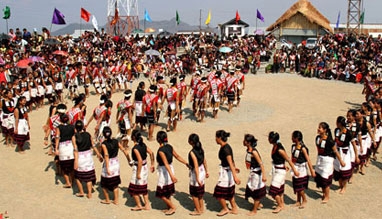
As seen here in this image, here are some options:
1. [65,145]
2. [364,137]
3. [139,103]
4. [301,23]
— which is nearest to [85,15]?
[301,23]

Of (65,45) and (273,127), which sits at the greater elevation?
(65,45)

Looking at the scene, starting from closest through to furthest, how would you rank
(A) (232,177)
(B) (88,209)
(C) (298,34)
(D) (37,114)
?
(A) (232,177), (B) (88,209), (D) (37,114), (C) (298,34)

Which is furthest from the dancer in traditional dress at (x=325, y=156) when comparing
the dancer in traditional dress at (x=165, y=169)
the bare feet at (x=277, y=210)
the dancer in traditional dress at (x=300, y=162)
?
the dancer in traditional dress at (x=165, y=169)

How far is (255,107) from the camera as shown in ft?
54.4

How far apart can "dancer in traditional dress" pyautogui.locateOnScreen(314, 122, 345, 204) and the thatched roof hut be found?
27898mm

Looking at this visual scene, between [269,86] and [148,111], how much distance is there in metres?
11.3

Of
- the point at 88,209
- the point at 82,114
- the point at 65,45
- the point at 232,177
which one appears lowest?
the point at 88,209

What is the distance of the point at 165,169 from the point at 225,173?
3.66ft

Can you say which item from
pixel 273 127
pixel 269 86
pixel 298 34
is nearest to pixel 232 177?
pixel 273 127

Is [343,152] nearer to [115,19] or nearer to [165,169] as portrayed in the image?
[165,169]

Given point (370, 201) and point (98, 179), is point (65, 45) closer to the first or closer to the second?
point (98, 179)

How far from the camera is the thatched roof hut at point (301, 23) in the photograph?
33.8 meters

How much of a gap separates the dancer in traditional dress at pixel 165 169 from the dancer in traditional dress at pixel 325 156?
8.99ft

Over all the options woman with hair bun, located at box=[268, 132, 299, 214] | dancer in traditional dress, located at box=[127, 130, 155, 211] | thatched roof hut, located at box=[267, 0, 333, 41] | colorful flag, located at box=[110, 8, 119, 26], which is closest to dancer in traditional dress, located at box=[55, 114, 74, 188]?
dancer in traditional dress, located at box=[127, 130, 155, 211]
